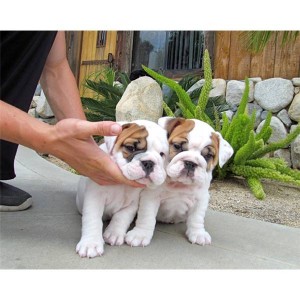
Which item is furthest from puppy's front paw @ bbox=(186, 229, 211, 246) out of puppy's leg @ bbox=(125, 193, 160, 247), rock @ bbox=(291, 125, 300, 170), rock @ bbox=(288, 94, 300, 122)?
rock @ bbox=(288, 94, 300, 122)

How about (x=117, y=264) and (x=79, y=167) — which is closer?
(x=117, y=264)

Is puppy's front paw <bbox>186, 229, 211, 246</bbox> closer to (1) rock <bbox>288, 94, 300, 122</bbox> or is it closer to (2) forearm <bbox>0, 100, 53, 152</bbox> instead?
(2) forearm <bbox>0, 100, 53, 152</bbox>

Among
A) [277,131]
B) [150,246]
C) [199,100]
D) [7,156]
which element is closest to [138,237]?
[150,246]

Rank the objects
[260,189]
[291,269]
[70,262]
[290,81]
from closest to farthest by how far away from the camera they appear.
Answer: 1. [70,262]
2. [291,269]
3. [260,189]
4. [290,81]

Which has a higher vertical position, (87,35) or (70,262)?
(87,35)

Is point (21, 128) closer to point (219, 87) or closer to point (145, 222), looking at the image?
point (145, 222)

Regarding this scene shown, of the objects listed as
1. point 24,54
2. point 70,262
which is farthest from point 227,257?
point 24,54
